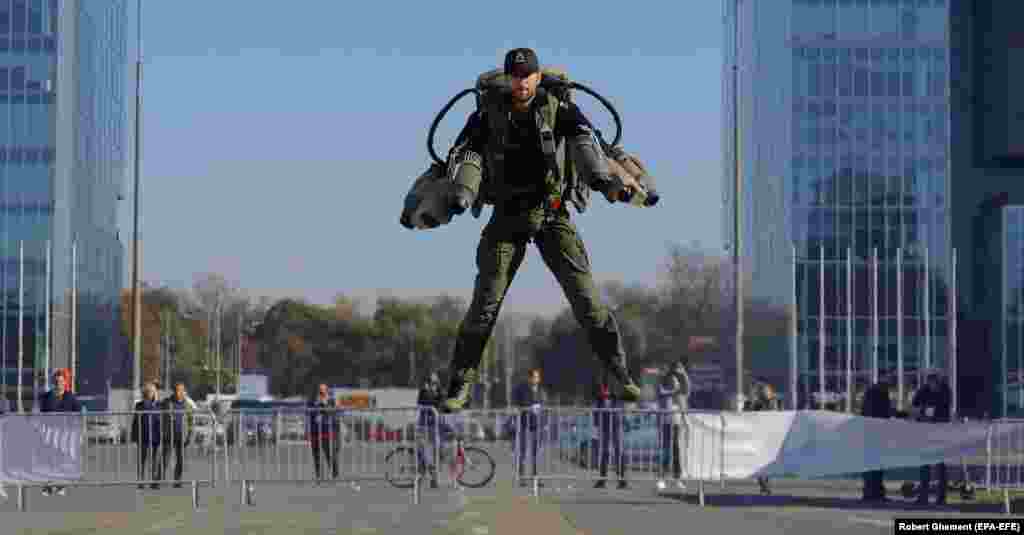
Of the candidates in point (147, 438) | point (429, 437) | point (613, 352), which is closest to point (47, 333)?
point (147, 438)

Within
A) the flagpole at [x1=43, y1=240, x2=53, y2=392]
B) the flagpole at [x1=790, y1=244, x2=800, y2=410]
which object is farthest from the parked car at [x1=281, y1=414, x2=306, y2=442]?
the flagpole at [x1=790, y1=244, x2=800, y2=410]

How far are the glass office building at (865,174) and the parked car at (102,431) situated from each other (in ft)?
176

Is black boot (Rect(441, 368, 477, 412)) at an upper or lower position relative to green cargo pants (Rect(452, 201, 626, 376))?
lower

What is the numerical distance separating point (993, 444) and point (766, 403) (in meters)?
7.99

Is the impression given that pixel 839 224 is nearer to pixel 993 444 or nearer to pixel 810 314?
pixel 810 314

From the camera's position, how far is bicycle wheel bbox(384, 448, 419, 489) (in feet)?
90.4

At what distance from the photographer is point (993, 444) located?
91.4 feet

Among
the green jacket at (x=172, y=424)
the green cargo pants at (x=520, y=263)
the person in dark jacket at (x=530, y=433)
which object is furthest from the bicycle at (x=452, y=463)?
the green cargo pants at (x=520, y=263)

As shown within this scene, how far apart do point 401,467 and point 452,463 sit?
90 centimetres

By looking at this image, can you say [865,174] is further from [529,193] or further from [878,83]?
[529,193]

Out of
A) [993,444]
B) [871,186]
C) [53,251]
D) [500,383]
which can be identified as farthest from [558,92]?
[500,383]

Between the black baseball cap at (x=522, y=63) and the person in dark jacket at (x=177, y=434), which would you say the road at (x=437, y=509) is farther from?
the black baseball cap at (x=522, y=63)

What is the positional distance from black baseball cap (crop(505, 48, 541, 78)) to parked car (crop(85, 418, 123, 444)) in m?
17.4

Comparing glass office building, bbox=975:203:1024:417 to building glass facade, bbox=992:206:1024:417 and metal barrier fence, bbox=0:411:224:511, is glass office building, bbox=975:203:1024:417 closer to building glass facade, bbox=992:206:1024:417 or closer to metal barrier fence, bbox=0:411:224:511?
building glass facade, bbox=992:206:1024:417
